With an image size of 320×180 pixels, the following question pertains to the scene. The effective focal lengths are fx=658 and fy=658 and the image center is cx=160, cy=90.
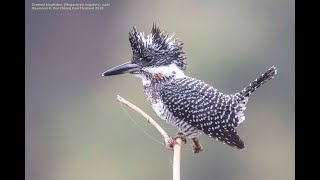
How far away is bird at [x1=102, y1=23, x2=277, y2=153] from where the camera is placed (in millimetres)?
2516

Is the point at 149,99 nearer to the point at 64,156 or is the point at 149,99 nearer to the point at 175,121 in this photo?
the point at 175,121

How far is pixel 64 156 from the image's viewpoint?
2.68m

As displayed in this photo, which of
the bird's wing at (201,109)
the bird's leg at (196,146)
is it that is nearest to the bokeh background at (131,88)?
the bird's leg at (196,146)

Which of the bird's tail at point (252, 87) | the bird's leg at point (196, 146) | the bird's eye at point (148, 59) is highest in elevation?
the bird's eye at point (148, 59)

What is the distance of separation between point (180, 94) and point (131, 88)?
0.23 meters

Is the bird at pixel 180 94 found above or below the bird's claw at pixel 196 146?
above

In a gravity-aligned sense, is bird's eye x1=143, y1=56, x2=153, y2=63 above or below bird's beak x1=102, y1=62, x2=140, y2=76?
above

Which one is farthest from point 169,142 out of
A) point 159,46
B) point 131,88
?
point 159,46

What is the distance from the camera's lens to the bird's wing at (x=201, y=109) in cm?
251

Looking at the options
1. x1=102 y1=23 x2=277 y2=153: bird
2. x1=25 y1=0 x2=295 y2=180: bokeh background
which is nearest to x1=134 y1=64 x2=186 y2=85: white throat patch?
x1=102 y1=23 x2=277 y2=153: bird

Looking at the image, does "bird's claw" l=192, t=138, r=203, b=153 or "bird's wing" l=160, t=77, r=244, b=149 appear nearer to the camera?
"bird's wing" l=160, t=77, r=244, b=149

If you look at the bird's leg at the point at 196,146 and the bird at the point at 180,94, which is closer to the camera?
the bird at the point at 180,94

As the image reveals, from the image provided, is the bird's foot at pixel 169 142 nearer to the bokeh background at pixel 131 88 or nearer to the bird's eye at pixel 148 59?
the bokeh background at pixel 131 88

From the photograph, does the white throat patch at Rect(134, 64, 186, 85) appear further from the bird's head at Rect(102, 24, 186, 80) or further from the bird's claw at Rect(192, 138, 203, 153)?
the bird's claw at Rect(192, 138, 203, 153)
